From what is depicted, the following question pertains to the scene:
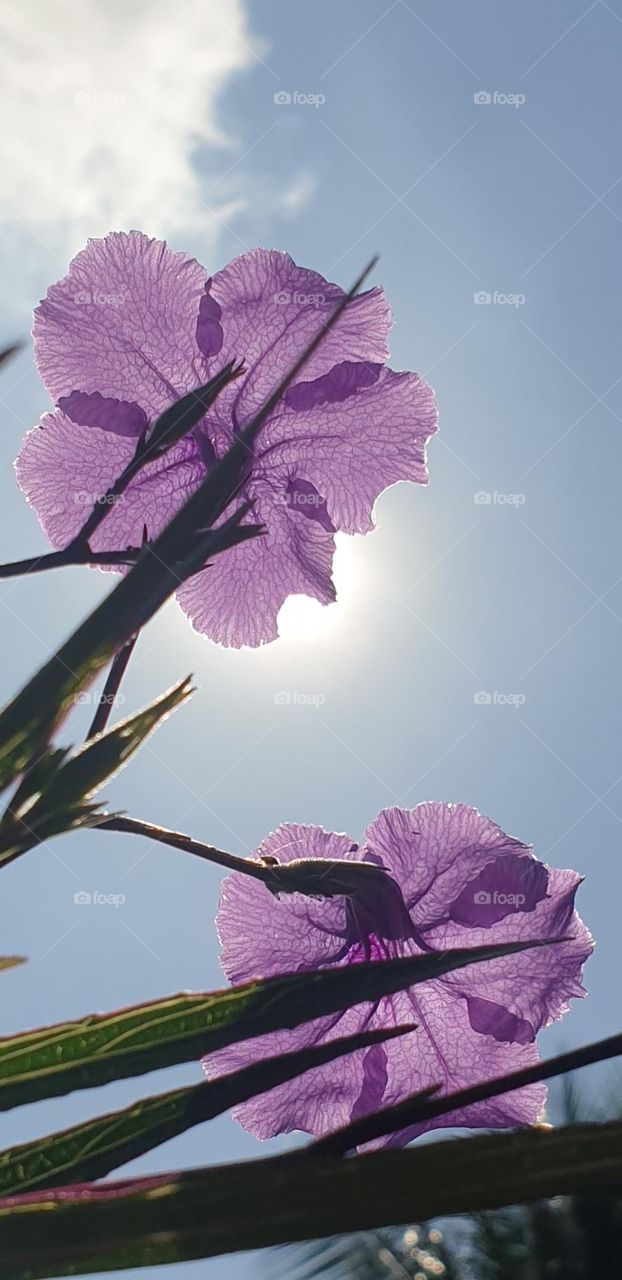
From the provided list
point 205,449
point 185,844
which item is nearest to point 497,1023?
point 185,844

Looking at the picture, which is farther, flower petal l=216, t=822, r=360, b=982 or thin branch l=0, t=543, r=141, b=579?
flower petal l=216, t=822, r=360, b=982

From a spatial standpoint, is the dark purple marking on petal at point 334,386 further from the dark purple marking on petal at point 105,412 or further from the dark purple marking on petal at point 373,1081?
the dark purple marking on petal at point 373,1081

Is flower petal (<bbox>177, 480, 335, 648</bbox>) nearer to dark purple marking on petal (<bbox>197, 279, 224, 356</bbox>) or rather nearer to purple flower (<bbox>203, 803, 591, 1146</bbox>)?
dark purple marking on petal (<bbox>197, 279, 224, 356</bbox>)

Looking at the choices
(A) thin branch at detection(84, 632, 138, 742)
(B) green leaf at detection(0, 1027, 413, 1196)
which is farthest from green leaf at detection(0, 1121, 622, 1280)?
(A) thin branch at detection(84, 632, 138, 742)

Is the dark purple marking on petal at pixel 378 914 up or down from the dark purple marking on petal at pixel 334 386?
down

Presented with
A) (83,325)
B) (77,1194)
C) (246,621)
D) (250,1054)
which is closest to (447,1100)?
(77,1194)

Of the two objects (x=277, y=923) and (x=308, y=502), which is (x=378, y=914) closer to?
(x=277, y=923)

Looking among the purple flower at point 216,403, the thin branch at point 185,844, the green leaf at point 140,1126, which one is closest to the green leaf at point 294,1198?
the green leaf at point 140,1126
